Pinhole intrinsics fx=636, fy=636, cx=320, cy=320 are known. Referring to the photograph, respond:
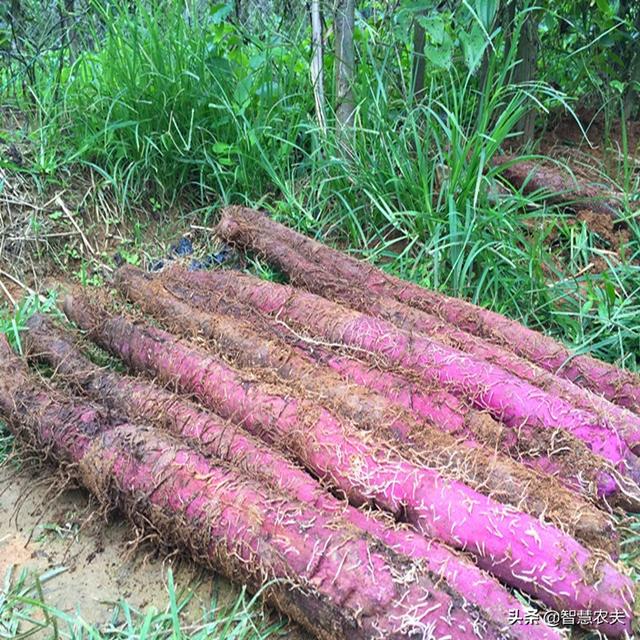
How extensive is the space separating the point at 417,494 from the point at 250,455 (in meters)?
0.48

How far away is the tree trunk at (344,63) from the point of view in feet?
10.9

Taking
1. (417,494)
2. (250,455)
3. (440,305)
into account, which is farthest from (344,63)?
(417,494)

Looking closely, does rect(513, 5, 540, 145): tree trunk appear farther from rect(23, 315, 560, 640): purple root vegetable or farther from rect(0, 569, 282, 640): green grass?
rect(0, 569, 282, 640): green grass

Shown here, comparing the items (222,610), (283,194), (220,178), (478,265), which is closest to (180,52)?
(220,178)

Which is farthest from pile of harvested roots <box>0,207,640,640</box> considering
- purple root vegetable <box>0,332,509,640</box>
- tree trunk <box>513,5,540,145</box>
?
tree trunk <box>513,5,540,145</box>

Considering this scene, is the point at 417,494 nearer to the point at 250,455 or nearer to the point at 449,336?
the point at 250,455

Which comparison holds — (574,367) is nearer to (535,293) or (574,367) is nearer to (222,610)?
(535,293)

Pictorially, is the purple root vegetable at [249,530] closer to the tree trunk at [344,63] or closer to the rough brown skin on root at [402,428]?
the rough brown skin on root at [402,428]

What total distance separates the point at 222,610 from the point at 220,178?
2.26 metres

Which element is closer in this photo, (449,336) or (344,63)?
(449,336)

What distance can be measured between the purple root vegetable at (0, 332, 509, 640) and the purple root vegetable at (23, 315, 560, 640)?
6cm

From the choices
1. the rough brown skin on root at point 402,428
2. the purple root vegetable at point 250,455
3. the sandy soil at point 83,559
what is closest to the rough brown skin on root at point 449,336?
the rough brown skin on root at point 402,428

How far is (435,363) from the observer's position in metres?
2.11

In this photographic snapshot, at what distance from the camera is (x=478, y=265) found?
2783 millimetres
